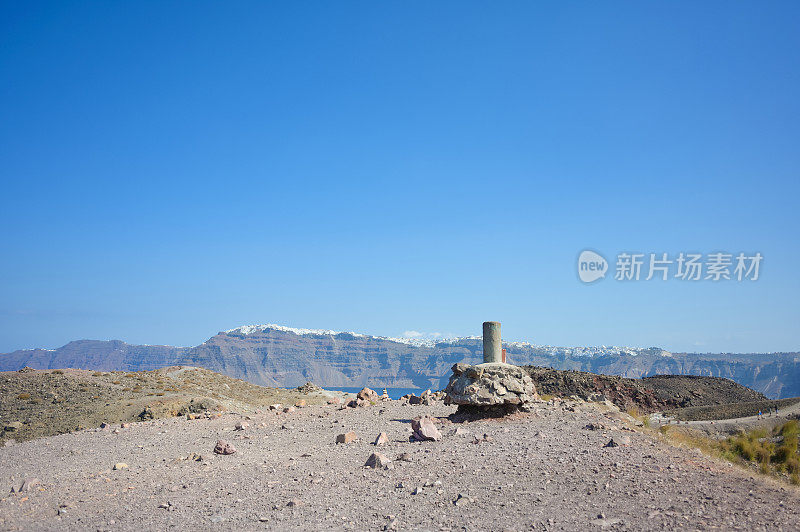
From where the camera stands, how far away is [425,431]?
13.4 m

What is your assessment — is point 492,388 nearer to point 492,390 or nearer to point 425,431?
point 492,390

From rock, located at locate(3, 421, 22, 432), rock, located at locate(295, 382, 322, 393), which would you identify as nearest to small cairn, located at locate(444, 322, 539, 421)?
rock, located at locate(3, 421, 22, 432)

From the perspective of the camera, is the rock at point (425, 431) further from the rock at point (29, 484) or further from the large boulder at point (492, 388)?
the rock at point (29, 484)

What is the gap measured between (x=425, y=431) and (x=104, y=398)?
2206 cm

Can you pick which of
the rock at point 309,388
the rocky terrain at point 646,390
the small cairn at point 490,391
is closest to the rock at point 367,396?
the small cairn at point 490,391

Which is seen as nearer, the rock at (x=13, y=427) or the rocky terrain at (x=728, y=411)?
the rock at (x=13, y=427)

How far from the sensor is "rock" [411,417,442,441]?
13266mm

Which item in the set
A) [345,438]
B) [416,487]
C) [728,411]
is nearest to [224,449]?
[345,438]

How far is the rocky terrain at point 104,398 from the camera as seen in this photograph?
23.5 meters

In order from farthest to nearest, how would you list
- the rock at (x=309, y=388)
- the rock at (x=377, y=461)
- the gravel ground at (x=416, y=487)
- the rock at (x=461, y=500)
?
the rock at (x=309, y=388), the rock at (x=377, y=461), the rock at (x=461, y=500), the gravel ground at (x=416, y=487)

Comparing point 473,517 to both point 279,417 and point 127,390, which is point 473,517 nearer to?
point 279,417

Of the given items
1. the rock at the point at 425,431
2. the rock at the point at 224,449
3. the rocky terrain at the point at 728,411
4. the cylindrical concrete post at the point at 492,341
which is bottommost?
the rocky terrain at the point at 728,411

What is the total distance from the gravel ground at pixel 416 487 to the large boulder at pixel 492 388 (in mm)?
1031

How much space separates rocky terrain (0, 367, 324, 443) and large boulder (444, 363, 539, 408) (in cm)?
1450
